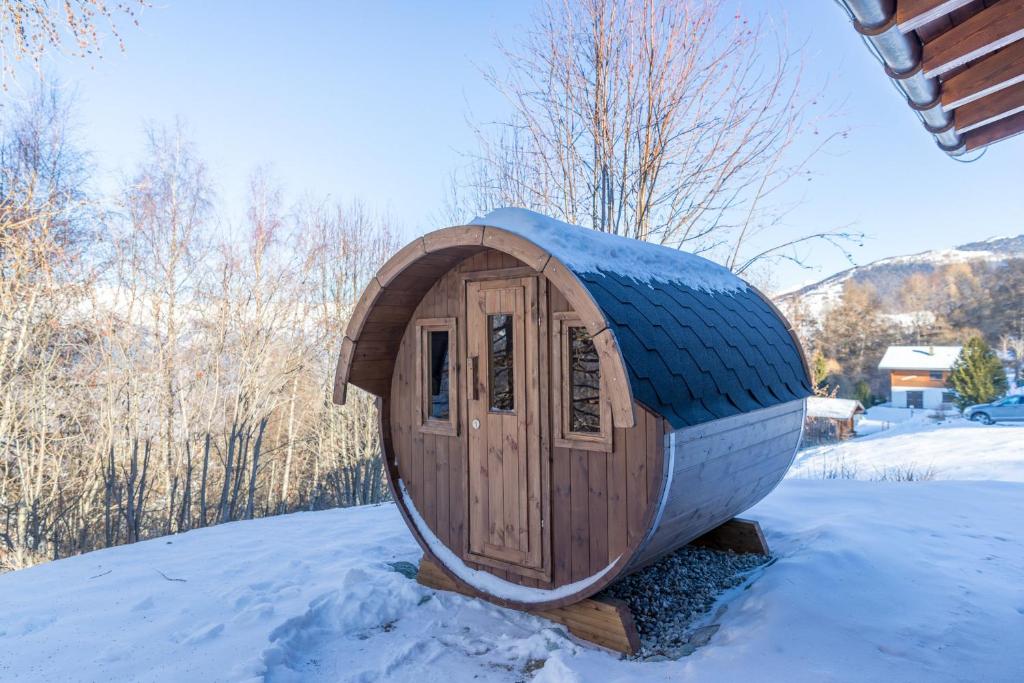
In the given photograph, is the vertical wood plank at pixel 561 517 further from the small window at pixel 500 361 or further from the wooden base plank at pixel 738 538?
the wooden base plank at pixel 738 538

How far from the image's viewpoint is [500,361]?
3576 mm

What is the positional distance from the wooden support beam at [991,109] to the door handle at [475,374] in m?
2.63

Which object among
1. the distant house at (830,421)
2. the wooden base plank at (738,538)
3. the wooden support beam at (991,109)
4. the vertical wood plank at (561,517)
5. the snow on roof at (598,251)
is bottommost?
the distant house at (830,421)

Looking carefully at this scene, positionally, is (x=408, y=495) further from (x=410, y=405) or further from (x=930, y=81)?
(x=930, y=81)

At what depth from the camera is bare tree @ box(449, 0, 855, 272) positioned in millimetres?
8039

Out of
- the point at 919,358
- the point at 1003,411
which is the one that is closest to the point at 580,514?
the point at 1003,411

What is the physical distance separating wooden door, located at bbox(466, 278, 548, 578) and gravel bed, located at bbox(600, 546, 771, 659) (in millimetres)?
602

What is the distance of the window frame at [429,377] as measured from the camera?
3.71 metres

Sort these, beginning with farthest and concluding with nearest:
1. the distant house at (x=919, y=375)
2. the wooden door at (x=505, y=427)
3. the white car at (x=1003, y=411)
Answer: the distant house at (x=919, y=375) < the white car at (x=1003, y=411) < the wooden door at (x=505, y=427)

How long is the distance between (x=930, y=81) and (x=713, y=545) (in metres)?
3.49

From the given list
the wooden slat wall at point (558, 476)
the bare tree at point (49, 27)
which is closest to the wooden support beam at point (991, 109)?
the wooden slat wall at point (558, 476)

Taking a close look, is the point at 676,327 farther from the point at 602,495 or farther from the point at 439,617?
the point at 439,617

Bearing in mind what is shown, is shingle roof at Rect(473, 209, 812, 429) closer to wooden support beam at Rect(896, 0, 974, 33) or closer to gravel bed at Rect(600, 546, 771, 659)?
gravel bed at Rect(600, 546, 771, 659)

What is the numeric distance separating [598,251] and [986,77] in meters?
1.81
